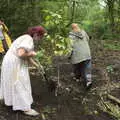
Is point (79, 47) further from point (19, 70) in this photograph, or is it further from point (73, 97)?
point (19, 70)

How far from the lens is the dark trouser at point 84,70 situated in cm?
937

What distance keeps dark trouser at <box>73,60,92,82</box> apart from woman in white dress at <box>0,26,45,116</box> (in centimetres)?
254

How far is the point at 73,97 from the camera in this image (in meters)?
8.60

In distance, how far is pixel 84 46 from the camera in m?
9.38

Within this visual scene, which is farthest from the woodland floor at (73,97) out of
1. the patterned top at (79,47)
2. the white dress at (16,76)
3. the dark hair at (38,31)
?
the dark hair at (38,31)

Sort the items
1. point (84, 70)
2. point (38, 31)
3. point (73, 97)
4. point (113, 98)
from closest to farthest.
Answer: point (38, 31), point (113, 98), point (73, 97), point (84, 70)

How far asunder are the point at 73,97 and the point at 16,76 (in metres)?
2.02

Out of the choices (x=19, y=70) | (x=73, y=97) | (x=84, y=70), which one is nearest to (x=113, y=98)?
(x=73, y=97)

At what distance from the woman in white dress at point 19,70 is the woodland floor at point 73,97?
15.0 inches

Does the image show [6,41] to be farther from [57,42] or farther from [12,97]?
[12,97]

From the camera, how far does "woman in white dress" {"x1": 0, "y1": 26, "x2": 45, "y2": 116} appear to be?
6980 millimetres

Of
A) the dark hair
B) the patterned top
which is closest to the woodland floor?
the patterned top

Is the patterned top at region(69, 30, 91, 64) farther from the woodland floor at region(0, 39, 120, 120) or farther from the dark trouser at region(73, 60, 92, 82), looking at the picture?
the woodland floor at region(0, 39, 120, 120)

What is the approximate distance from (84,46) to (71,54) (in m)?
0.40
